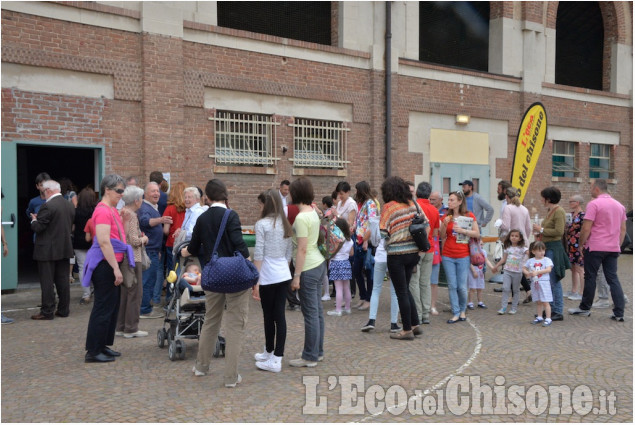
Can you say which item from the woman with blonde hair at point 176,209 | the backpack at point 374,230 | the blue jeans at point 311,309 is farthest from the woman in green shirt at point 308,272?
the woman with blonde hair at point 176,209

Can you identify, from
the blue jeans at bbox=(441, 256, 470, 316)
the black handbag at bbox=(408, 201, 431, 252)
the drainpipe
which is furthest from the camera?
the drainpipe

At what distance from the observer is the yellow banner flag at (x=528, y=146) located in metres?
13.8

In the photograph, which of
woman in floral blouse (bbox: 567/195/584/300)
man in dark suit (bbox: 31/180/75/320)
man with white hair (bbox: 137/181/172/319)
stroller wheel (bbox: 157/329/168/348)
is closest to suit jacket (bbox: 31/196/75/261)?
man in dark suit (bbox: 31/180/75/320)

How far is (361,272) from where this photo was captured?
377 inches

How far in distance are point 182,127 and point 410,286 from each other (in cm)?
651

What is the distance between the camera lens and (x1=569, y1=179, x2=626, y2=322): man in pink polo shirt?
8773 mm

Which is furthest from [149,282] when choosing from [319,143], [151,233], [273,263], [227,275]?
[319,143]

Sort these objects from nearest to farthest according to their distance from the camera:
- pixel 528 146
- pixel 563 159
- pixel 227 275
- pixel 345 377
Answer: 1. pixel 227 275
2. pixel 345 377
3. pixel 528 146
4. pixel 563 159

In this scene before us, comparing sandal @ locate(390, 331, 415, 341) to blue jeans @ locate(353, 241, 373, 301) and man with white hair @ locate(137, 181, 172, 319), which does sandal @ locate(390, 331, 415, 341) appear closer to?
blue jeans @ locate(353, 241, 373, 301)

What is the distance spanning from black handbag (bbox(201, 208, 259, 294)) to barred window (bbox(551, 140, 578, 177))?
16436 mm

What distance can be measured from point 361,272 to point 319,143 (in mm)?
5966

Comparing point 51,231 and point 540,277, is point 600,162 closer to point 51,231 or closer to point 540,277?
point 540,277

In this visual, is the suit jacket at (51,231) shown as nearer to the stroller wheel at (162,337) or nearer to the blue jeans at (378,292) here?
the stroller wheel at (162,337)

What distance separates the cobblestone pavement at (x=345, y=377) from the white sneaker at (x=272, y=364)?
0.10m
